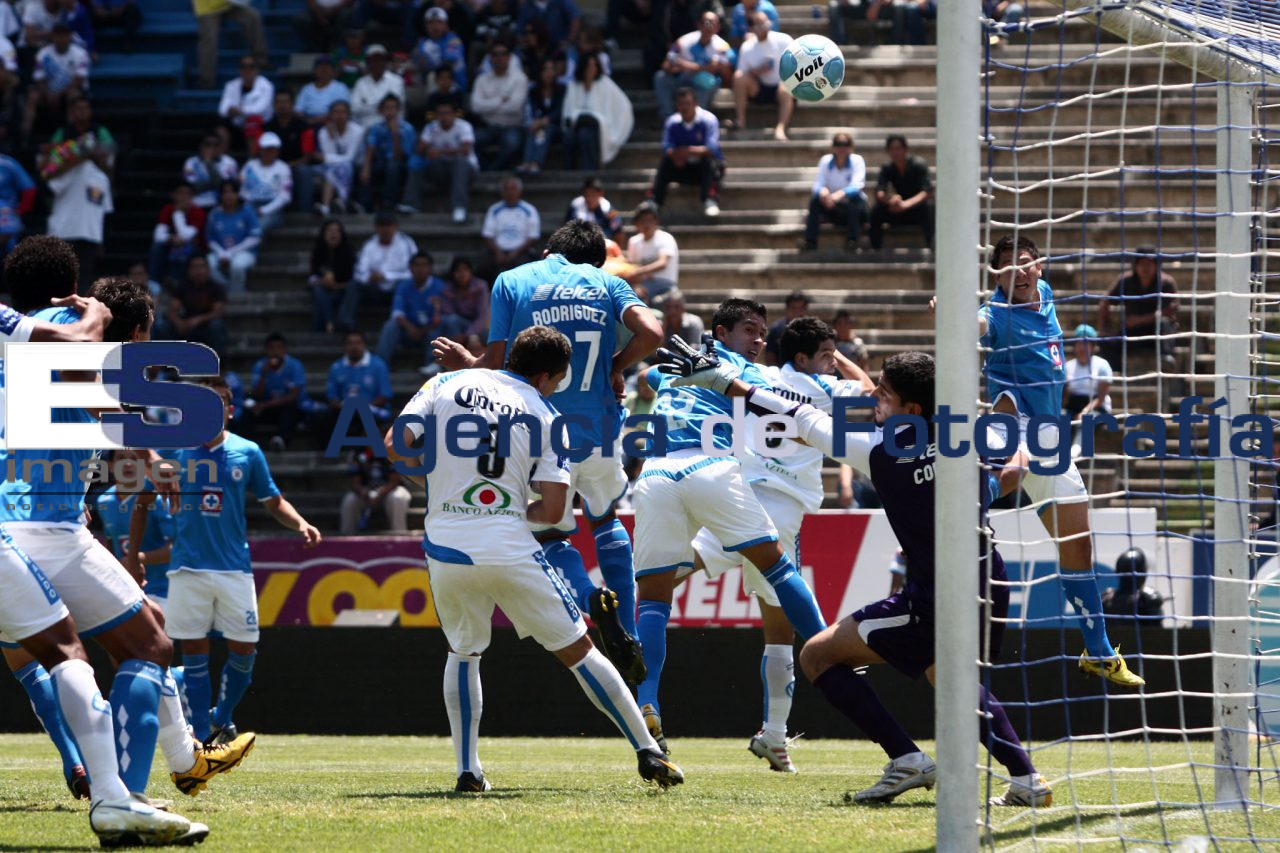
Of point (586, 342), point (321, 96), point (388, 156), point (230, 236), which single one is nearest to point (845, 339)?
point (586, 342)

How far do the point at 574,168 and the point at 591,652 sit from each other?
45.3 feet

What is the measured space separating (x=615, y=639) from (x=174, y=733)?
2302 mm

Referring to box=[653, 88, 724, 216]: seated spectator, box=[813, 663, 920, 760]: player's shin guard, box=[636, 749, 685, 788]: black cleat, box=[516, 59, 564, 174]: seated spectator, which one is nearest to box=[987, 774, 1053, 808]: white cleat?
box=[813, 663, 920, 760]: player's shin guard

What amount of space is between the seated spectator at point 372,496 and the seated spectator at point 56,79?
8222mm

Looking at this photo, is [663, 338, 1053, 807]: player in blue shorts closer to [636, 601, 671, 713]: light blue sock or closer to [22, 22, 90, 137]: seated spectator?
[636, 601, 671, 713]: light blue sock

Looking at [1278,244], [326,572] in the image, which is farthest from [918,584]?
[326,572]

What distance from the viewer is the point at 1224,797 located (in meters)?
7.59

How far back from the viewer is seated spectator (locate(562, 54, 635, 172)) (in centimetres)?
2058

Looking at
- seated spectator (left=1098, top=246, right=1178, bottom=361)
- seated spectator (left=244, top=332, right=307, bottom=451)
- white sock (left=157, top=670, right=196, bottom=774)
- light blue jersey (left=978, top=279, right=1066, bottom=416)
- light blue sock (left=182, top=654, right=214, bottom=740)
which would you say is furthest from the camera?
seated spectator (left=244, top=332, right=307, bottom=451)

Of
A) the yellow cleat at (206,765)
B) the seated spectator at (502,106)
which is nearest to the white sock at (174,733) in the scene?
the yellow cleat at (206,765)

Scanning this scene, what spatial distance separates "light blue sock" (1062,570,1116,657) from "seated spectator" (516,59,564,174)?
1243 centimetres

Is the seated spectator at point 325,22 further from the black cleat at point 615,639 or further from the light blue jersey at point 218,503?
the black cleat at point 615,639

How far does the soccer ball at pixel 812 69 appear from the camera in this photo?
10250 mm

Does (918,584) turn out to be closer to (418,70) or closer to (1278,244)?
(1278,244)
